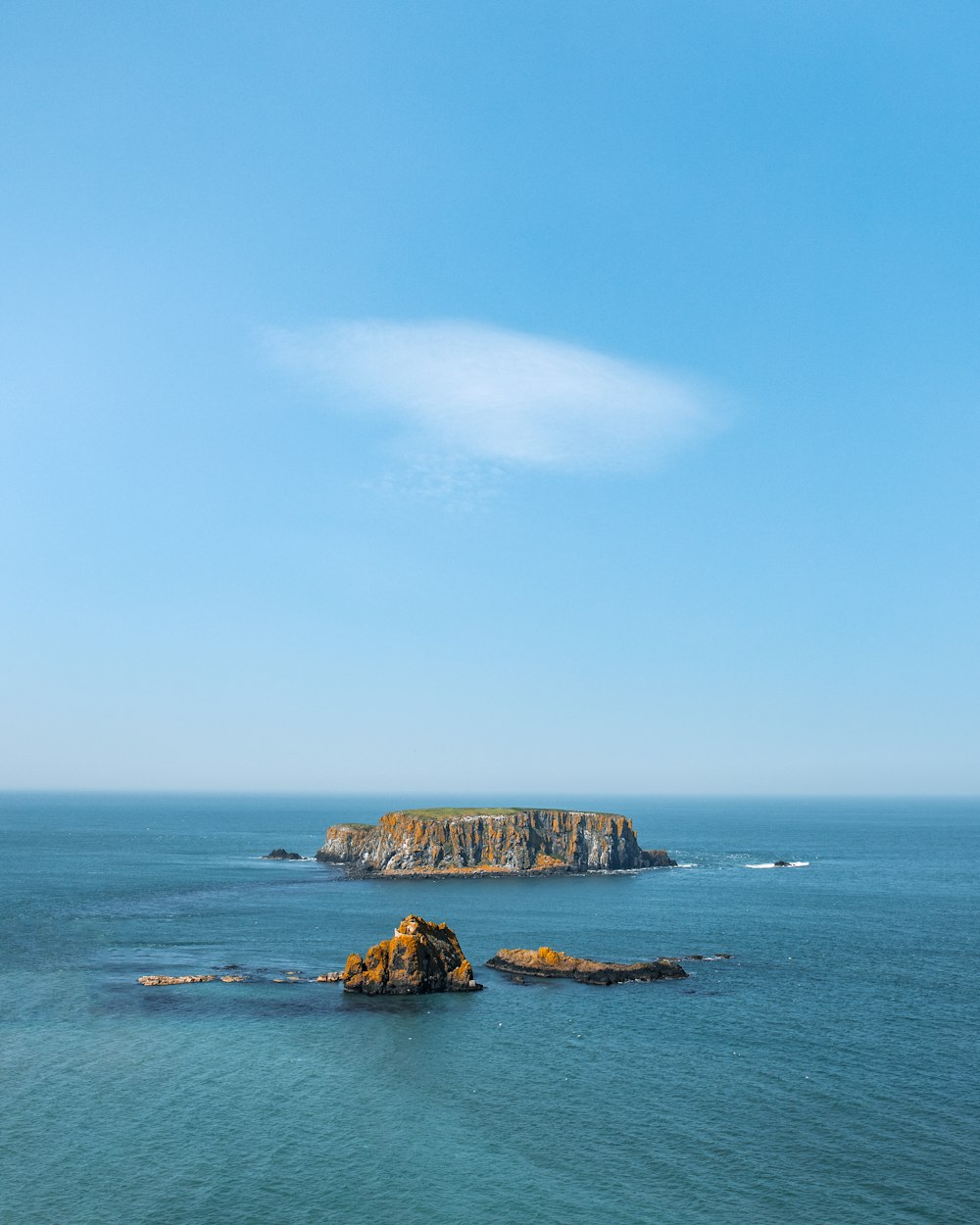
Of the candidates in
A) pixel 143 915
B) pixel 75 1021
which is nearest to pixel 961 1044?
pixel 75 1021

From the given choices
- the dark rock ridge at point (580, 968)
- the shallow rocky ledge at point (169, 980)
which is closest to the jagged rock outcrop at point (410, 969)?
the dark rock ridge at point (580, 968)

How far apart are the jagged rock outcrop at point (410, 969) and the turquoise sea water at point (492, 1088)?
8.28 feet

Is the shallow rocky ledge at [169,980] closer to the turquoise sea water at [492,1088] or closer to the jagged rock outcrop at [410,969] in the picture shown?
the turquoise sea water at [492,1088]

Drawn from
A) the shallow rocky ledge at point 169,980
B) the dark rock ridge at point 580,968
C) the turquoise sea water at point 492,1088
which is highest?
the dark rock ridge at point 580,968

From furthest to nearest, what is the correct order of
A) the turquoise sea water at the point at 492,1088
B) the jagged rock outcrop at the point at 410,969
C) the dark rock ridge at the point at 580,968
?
the dark rock ridge at the point at 580,968
the jagged rock outcrop at the point at 410,969
the turquoise sea water at the point at 492,1088

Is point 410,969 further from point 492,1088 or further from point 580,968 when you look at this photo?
point 492,1088

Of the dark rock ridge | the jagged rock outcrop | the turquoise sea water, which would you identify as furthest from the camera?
the dark rock ridge

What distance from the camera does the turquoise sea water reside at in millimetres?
52031

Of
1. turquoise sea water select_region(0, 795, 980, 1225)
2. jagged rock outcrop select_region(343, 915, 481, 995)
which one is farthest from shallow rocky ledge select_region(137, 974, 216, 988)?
jagged rock outcrop select_region(343, 915, 481, 995)

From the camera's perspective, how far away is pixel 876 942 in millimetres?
124375

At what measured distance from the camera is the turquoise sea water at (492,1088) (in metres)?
52.0

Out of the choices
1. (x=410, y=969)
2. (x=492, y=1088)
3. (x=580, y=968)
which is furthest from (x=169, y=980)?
→ (x=492, y=1088)

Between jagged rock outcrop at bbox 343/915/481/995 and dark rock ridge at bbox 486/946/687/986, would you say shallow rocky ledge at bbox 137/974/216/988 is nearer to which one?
jagged rock outcrop at bbox 343/915/481/995

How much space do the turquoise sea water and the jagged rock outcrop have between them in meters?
2.52
